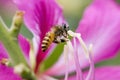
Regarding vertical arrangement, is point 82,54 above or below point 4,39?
above

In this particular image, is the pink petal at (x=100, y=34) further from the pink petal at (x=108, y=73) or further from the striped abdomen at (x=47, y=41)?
the striped abdomen at (x=47, y=41)

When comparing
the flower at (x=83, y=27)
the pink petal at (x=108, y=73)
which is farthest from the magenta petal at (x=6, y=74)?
the pink petal at (x=108, y=73)

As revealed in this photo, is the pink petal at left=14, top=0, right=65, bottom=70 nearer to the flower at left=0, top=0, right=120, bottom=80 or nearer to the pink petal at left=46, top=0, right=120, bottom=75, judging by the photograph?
the flower at left=0, top=0, right=120, bottom=80

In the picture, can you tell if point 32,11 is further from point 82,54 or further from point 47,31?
point 82,54

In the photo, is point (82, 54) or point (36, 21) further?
point (82, 54)

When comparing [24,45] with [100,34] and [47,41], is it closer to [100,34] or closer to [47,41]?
[47,41]

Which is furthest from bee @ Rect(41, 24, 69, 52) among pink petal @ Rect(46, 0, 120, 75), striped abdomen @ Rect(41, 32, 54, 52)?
pink petal @ Rect(46, 0, 120, 75)

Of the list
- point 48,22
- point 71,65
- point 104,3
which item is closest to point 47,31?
point 48,22
